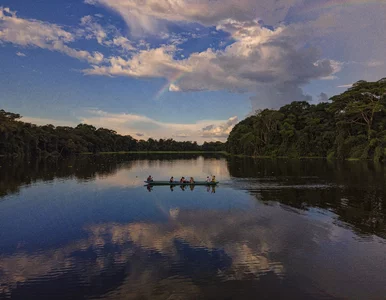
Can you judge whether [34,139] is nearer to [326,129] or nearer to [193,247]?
[326,129]

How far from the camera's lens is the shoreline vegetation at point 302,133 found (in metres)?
81.6

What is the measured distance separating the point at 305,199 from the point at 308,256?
1558cm

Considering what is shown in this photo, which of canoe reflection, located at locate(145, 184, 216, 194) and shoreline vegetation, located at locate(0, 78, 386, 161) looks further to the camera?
shoreline vegetation, located at locate(0, 78, 386, 161)

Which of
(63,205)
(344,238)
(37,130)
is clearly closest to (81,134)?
(37,130)

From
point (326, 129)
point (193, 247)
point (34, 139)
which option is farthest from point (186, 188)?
point (34, 139)

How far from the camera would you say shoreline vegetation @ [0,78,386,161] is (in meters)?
81.6

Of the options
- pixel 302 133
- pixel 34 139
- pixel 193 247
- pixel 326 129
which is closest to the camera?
pixel 193 247

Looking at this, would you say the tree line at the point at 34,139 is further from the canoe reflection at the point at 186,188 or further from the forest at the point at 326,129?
the canoe reflection at the point at 186,188

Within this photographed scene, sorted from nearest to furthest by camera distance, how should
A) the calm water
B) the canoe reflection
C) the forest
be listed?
the calm water → the canoe reflection → the forest

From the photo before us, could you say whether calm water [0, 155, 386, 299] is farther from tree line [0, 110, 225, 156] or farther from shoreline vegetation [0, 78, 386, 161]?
tree line [0, 110, 225, 156]

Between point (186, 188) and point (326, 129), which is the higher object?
point (326, 129)

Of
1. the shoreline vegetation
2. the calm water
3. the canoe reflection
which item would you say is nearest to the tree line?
the shoreline vegetation

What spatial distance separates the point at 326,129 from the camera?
10344 centimetres

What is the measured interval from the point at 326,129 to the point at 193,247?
98.9 meters
